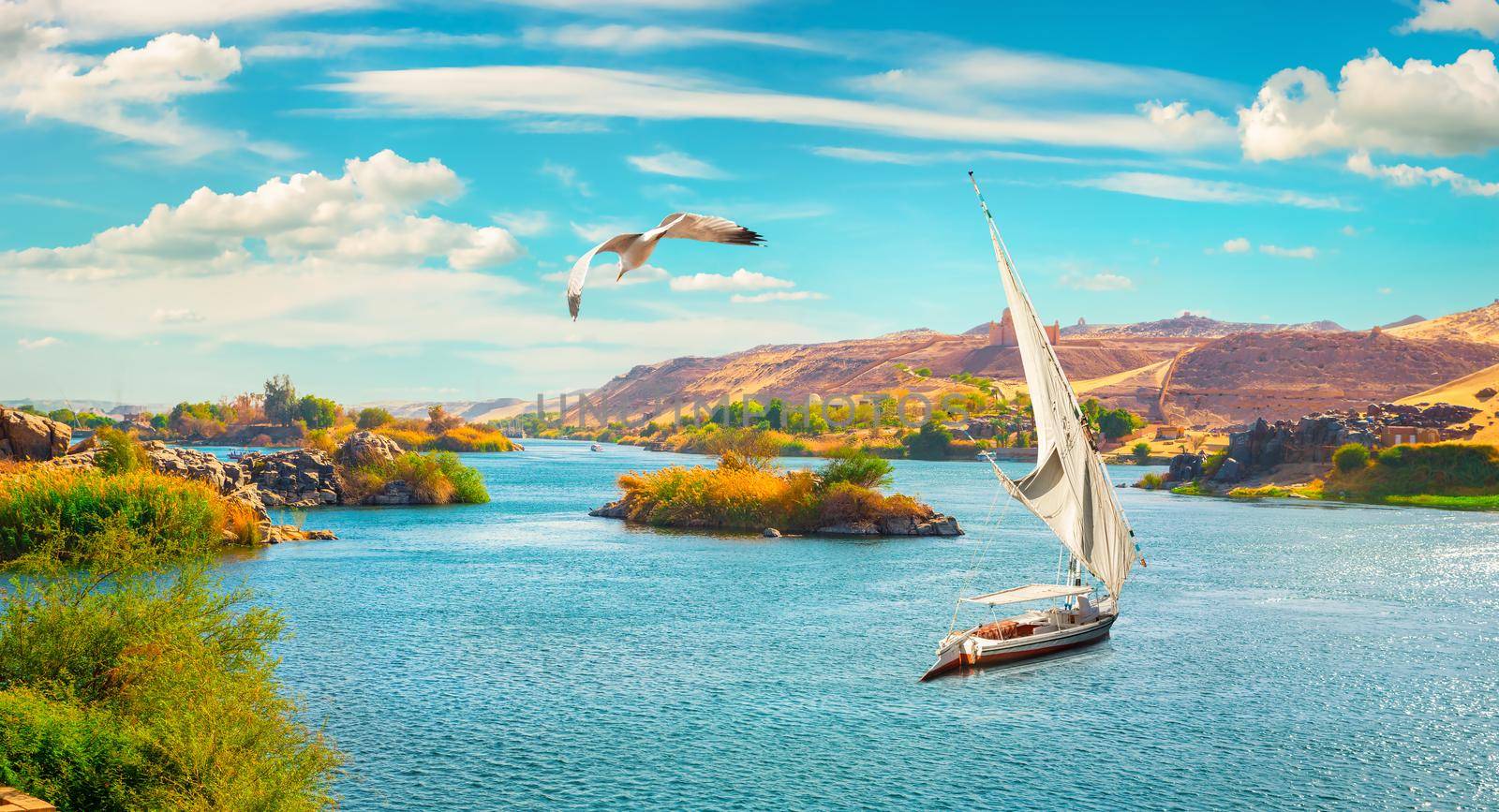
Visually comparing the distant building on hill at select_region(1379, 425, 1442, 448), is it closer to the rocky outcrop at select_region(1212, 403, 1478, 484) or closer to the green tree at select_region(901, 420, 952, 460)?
the rocky outcrop at select_region(1212, 403, 1478, 484)

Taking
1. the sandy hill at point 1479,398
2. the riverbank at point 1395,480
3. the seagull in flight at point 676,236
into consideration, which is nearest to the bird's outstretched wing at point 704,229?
the seagull in flight at point 676,236

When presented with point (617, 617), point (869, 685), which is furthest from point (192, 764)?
point (617, 617)

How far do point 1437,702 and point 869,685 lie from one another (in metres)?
14.0

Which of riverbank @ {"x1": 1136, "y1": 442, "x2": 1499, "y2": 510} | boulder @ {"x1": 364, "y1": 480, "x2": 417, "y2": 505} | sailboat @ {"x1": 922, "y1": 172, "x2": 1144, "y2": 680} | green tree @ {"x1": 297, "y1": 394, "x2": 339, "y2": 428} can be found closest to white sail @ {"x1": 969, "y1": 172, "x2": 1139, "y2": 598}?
sailboat @ {"x1": 922, "y1": 172, "x2": 1144, "y2": 680}

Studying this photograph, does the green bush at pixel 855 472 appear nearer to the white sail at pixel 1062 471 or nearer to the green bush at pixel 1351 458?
the white sail at pixel 1062 471

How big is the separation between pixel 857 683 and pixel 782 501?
35.9 m

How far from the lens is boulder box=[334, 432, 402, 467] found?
270 ft

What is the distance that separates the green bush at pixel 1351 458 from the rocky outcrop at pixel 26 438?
98.3 meters

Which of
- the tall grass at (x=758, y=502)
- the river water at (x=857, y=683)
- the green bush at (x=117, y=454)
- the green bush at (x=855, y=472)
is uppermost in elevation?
the green bush at (x=117, y=454)

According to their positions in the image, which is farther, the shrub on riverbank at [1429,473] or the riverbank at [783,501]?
the shrub on riverbank at [1429,473]

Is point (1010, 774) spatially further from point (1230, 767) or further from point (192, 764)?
point (192, 764)

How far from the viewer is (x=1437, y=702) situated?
27.2 metres

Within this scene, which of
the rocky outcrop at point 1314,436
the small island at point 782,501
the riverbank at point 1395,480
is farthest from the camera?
the rocky outcrop at point 1314,436

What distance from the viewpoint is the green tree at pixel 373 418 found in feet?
531
